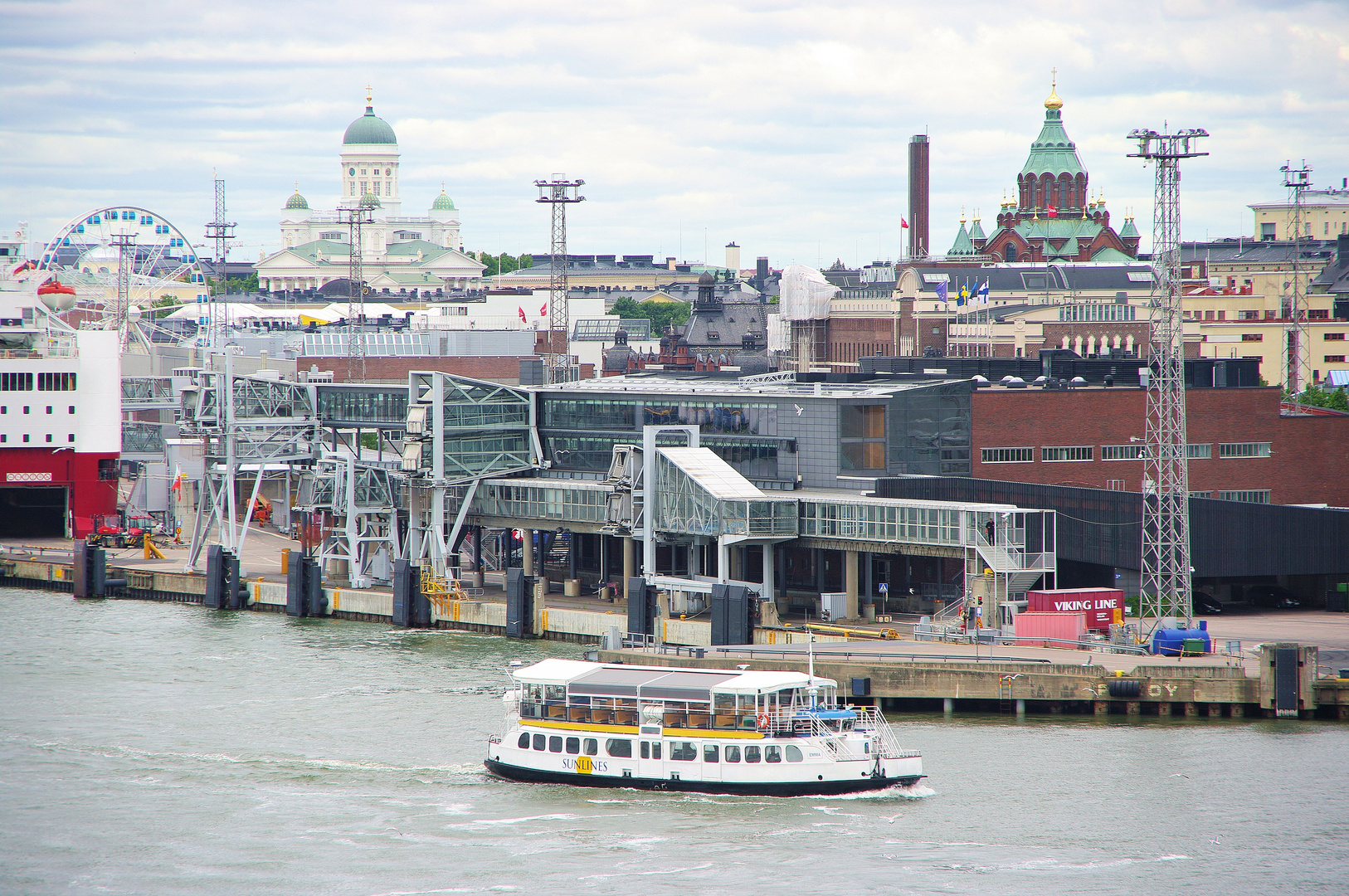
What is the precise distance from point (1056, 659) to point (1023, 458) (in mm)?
A: 23363

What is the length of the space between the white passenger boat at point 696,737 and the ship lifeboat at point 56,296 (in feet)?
263

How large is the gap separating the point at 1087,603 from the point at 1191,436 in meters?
22.2

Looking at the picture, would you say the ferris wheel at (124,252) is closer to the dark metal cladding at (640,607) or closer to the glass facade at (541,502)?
the glass facade at (541,502)

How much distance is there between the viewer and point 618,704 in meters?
54.3

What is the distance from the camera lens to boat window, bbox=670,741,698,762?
53188 mm

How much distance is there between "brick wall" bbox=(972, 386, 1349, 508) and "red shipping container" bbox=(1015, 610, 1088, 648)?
Result: 1675 centimetres

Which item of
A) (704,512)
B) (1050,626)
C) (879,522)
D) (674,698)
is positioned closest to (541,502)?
(704,512)

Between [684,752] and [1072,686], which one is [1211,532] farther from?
[684,752]

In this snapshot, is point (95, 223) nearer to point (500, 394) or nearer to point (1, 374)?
point (1, 374)

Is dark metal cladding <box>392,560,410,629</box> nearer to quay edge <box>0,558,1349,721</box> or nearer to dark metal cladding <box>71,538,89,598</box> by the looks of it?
quay edge <box>0,558,1349,721</box>

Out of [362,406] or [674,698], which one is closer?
[674,698]

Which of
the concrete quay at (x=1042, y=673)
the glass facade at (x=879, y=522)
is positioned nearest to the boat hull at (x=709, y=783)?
the concrete quay at (x=1042, y=673)

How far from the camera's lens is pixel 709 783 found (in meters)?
53.0

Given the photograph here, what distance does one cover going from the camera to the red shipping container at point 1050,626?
224 ft
